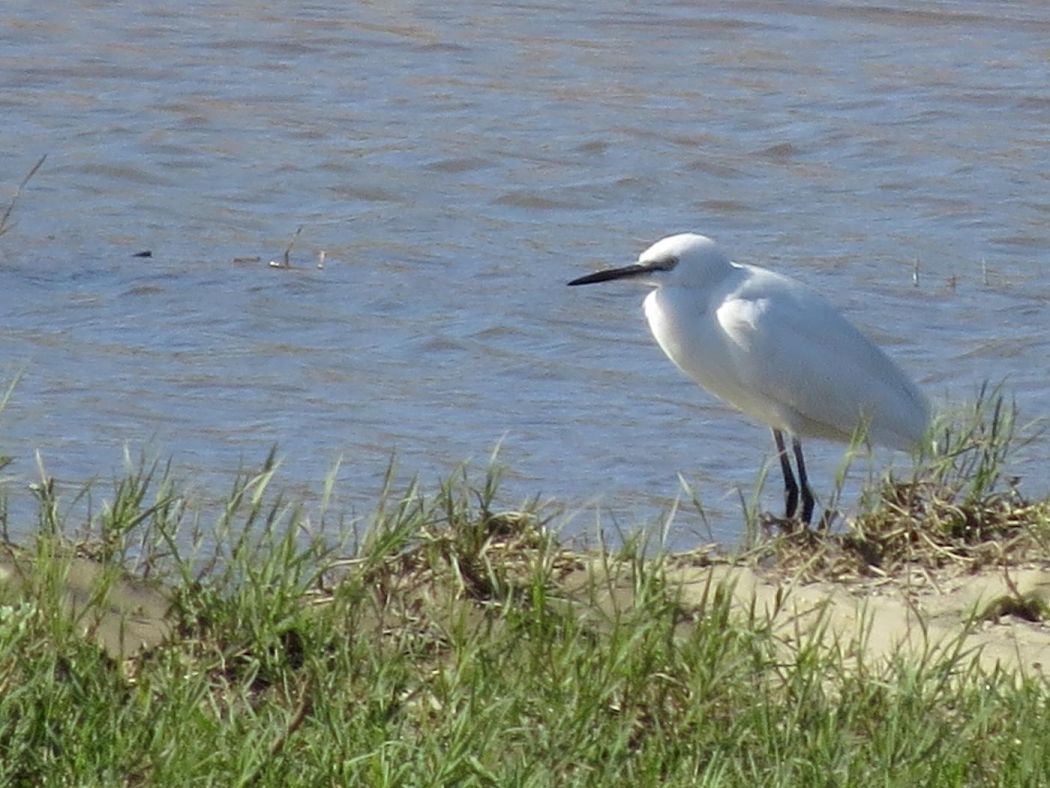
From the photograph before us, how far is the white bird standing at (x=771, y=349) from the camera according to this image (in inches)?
220

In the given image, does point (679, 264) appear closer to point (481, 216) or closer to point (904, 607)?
point (904, 607)

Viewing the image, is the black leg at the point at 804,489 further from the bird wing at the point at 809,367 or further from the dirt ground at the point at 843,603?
the dirt ground at the point at 843,603

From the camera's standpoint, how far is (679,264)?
569cm

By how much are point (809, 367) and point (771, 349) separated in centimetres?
11

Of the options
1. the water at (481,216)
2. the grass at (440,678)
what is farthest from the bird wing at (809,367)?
the grass at (440,678)

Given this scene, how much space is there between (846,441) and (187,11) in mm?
7396

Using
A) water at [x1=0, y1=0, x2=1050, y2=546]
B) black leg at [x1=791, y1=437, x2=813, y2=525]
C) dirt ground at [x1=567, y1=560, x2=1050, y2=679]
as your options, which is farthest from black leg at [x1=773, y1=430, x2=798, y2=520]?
dirt ground at [x1=567, y1=560, x2=1050, y2=679]

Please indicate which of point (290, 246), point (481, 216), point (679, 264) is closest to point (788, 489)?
point (679, 264)

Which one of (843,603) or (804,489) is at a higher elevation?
(843,603)

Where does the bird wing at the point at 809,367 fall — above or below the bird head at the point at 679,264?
below

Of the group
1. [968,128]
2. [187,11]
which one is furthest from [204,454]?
[187,11]

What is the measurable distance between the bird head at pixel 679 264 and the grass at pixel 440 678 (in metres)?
1.89

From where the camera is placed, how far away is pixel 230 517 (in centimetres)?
372

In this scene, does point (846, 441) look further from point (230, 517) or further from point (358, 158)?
point (358, 158)
